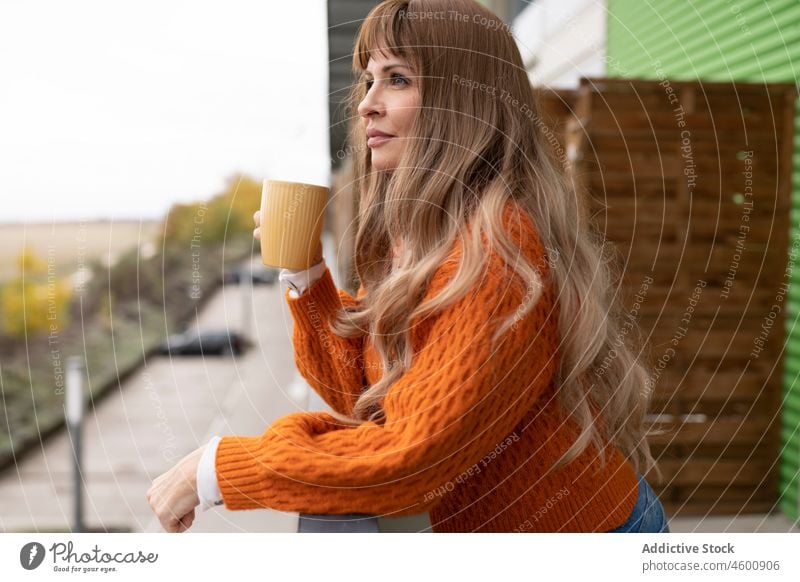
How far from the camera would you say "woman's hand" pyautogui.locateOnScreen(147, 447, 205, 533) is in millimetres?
582

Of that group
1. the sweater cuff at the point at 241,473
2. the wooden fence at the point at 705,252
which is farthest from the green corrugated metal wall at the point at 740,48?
the sweater cuff at the point at 241,473

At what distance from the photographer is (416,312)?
23.4 inches

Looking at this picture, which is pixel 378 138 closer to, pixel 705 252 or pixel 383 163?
pixel 383 163

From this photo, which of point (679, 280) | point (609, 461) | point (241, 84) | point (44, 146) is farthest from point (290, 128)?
point (679, 280)

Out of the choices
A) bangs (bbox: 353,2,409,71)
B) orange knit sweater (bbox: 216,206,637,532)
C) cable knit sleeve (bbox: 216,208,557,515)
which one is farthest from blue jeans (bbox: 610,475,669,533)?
bangs (bbox: 353,2,409,71)

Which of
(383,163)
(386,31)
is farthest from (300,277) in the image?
(386,31)

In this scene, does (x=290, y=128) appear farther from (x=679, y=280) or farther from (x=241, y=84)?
(x=679, y=280)

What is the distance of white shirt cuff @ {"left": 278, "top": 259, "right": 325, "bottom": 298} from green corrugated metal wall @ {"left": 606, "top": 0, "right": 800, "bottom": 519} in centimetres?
90

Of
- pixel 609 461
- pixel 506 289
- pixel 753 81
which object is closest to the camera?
pixel 506 289

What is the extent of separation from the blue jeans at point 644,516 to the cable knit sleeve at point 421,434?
244 millimetres

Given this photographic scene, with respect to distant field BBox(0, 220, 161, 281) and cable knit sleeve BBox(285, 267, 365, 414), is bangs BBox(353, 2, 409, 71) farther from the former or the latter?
distant field BBox(0, 220, 161, 281)

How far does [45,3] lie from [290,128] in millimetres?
315

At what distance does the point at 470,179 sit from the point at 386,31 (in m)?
0.15
